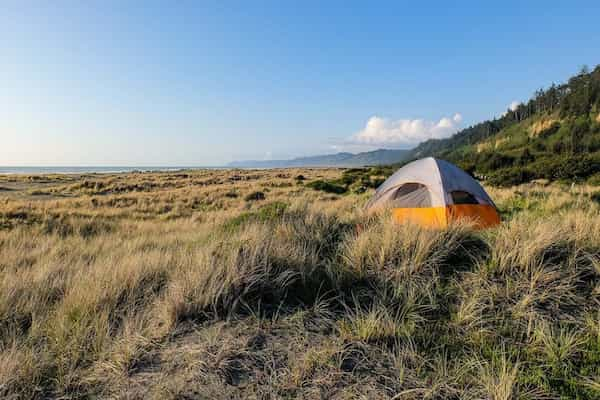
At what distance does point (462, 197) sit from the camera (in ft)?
27.1

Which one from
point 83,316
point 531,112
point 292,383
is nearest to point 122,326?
point 83,316

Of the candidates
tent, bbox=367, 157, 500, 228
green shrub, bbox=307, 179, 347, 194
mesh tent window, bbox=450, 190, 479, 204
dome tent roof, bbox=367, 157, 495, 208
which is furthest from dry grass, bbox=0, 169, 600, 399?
green shrub, bbox=307, 179, 347, 194

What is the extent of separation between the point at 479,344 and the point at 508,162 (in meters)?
46.4

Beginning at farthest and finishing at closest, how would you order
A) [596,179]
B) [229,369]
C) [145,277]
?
[596,179]
[145,277]
[229,369]

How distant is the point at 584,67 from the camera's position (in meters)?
99.4

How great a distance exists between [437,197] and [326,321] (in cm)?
618

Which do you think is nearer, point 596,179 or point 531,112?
point 596,179

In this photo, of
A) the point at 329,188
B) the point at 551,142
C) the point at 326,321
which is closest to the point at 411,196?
the point at 326,321

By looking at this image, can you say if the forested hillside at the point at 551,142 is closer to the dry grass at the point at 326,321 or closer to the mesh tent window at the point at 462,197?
the mesh tent window at the point at 462,197

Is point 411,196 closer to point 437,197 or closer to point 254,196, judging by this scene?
point 437,197

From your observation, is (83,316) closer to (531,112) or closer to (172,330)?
(172,330)

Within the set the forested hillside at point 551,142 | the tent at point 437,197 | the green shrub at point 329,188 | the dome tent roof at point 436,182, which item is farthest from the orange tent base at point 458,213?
the forested hillside at point 551,142

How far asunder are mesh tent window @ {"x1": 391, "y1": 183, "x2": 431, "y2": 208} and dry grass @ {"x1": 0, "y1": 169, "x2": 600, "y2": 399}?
3.60 m

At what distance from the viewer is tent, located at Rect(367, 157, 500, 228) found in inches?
308
